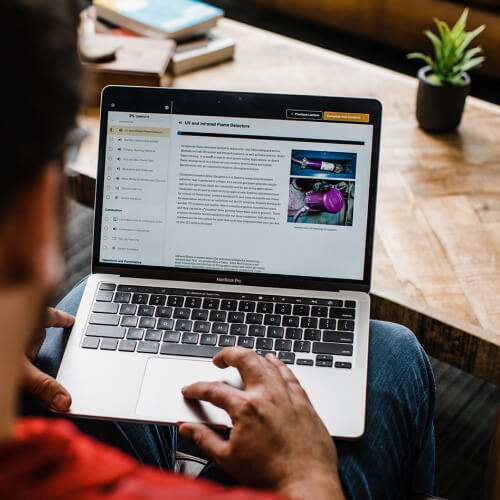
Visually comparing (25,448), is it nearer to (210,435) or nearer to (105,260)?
(210,435)

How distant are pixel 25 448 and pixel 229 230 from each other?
59 cm

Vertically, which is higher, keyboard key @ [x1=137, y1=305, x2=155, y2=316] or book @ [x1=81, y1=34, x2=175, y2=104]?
book @ [x1=81, y1=34, x2=175, y2=104]

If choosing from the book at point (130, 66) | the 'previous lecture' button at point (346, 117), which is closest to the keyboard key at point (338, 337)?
the 'previous lecture' button at point (346, 117)

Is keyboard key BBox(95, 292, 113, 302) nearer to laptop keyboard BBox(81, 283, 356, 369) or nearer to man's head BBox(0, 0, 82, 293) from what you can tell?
laptop keyboard BBox(81, 283, 356, 369)

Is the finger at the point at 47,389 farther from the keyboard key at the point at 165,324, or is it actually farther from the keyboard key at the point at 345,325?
the keyboard key at the point at 345,325

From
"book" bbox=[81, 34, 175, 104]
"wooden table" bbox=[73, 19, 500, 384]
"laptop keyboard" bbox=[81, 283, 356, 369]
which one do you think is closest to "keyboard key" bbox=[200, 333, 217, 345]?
"laptop keyboard" bbox=[81, 283, 356, 369]

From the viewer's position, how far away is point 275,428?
698 millimetres

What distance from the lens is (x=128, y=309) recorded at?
0.93 metres

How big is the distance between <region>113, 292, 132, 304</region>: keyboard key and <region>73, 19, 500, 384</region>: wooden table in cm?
42

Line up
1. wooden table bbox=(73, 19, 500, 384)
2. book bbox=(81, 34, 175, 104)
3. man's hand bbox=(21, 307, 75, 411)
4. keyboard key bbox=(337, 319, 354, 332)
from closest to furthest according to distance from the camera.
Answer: man's hand bbox=(21, 307, 75, 411) < keyboard key bbox=(337, 319, 354, 332) < wooden table bbox=(73, 19, 500, 384) < book bbox=(81, 34, 175, 104)

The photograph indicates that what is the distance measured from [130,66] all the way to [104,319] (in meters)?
0.80

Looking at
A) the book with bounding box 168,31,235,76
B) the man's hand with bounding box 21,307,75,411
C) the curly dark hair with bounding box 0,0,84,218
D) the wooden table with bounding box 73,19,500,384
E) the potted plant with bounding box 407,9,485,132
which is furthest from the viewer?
the book with bounding box 168,31,235,76

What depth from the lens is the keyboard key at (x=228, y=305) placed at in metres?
0.93

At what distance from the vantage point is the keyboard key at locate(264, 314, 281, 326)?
2.97 ft
